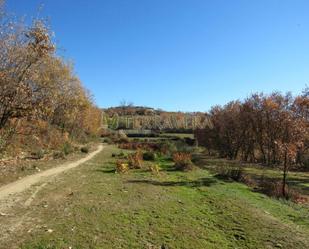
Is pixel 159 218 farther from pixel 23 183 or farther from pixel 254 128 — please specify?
pixel 254 128

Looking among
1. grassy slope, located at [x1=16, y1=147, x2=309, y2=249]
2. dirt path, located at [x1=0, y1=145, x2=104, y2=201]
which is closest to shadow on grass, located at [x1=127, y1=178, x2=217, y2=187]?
grassy slope, located at [x1=16, y1=147, x2=309, y2=249]

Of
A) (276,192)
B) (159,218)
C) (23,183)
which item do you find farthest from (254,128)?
(159,218)

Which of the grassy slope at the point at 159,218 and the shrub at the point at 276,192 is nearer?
the grassy slope at the point at 159,218

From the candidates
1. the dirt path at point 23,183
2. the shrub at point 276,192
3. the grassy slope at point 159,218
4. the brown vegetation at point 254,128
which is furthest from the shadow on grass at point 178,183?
the brown vegetation at point 254,128

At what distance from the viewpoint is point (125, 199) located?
42.0ft

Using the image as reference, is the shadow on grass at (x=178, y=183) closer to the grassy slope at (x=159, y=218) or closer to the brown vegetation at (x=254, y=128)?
the grassy slope at (x=159, y=218)

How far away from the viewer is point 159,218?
10.6 meters

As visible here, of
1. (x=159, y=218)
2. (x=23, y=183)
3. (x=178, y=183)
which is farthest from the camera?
(x=178, y=183)

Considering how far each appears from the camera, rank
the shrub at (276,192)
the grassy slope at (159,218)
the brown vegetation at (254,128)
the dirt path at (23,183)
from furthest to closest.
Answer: the brown vegetation at (254,128), the shrub at (276,192), the dirt path at (23,183), the grassy slope at (159,218)

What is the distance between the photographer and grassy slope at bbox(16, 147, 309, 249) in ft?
28.4

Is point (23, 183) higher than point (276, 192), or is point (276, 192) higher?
point (276, 192)

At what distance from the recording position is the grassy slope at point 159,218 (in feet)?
28.4

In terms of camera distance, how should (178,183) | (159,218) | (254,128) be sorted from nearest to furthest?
(159,218), (178,183), (254,128)

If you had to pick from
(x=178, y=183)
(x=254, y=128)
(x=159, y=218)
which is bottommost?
(x=159, y=218)
